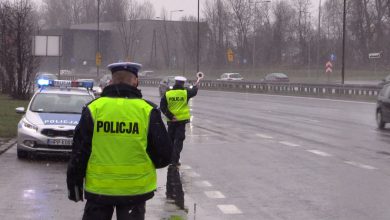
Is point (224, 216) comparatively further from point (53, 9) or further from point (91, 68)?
point (53, 9)

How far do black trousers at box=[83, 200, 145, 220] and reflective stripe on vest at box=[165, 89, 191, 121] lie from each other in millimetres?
8149

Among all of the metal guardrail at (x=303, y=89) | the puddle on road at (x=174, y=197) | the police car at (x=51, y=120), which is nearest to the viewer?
the puddle on road at (x=174, y=197)

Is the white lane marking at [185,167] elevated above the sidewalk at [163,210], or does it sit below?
below

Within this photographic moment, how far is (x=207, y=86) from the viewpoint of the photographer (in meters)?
67.2

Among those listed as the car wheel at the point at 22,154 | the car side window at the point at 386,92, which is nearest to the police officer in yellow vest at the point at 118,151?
the car wheel at the point at 22,154

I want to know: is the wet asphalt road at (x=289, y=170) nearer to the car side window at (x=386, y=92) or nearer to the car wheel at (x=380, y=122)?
the car wheel at (x=380, y=122)

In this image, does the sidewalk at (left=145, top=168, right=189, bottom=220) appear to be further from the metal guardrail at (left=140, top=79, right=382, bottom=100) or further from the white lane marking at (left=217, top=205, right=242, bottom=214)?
the metal guardrail at (left=140, top=79, right=382, bottom=100)

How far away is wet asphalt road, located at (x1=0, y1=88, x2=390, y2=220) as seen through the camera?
935 cm

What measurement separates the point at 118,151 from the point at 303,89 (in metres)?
48.0

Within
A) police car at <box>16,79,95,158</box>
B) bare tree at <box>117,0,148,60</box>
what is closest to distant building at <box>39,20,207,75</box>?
bare tree at <box>117,0,148,60</box>

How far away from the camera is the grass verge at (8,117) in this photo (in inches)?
749

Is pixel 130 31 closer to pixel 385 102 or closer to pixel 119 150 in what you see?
pixel 385 102

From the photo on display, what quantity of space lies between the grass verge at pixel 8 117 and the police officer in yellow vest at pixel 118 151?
13851 mm

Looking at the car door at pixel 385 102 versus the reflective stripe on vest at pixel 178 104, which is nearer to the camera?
the reflective stripe on vest at pixel 178 104
